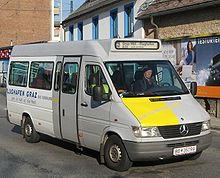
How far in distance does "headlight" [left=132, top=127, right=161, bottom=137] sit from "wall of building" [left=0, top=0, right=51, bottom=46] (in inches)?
2109

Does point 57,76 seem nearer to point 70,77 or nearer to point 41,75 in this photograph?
point 70,77

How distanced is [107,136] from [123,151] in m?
0.56

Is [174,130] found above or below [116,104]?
below

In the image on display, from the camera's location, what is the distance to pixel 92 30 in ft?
90.7

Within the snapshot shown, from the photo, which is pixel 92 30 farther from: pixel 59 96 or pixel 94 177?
pixel 94 177

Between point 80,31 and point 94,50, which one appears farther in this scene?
point 80,31

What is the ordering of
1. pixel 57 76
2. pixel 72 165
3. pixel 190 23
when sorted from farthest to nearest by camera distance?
pixel 190 23
pixel 57 76
pixel 72 165

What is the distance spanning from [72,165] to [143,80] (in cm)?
198

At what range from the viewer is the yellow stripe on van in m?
7.55

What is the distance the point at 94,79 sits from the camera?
28.5 ft

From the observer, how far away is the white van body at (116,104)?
25.0 feet

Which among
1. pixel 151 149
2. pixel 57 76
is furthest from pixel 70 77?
pixel 151 149

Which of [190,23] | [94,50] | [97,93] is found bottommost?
[97,93]

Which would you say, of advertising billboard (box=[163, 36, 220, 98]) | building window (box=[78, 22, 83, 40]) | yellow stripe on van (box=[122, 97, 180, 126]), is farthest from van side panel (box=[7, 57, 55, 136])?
building window (box=[78, 22, 83, 40])
